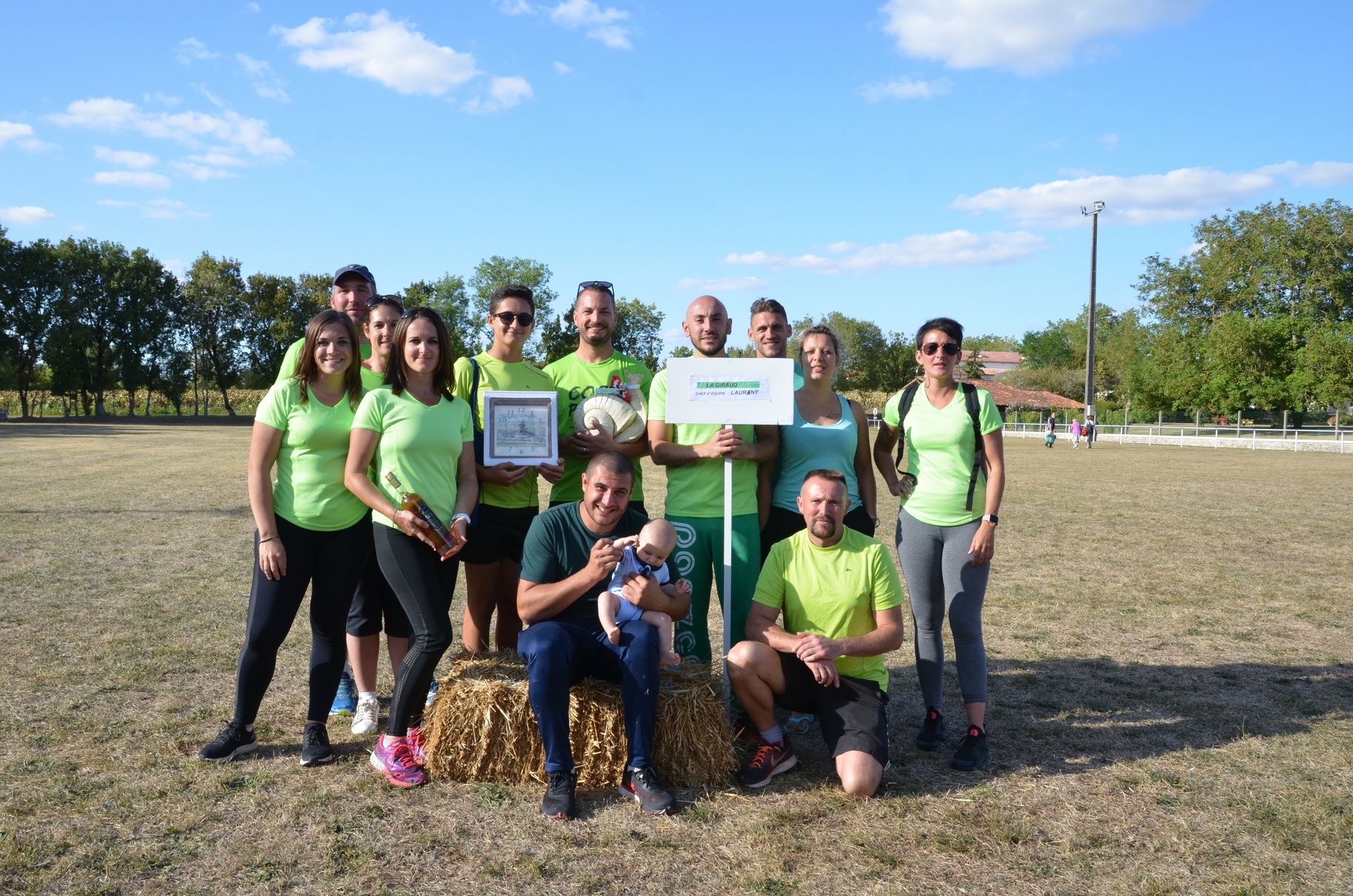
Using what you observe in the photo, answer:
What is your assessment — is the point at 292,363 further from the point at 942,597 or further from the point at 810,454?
the point at 942,597

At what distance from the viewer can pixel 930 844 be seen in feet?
11.8

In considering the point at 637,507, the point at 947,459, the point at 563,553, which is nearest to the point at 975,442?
the point at 947,459

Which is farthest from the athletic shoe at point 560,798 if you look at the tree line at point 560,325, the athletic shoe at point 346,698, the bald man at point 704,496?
the tree line at point 560,325

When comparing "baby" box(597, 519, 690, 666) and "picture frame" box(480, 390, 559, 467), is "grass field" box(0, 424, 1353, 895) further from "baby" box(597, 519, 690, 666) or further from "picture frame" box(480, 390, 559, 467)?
"picture frame" box(480, 390, 559, 467)

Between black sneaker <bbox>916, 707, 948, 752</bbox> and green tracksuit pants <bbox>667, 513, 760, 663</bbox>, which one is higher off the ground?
green tracksuit pants <bbox>667, 513, 760, 663</bbox>

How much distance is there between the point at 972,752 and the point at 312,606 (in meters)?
3.30

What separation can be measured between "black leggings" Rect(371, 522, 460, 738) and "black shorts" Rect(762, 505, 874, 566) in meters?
1.74

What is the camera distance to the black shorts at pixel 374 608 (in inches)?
186

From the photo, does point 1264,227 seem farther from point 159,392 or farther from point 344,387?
point 159,392

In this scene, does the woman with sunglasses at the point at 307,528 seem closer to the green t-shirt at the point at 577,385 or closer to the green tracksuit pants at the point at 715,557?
the green t-shirt at the point at 577,385

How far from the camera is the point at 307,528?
4.24m

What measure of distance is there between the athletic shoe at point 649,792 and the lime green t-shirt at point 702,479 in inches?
52.8

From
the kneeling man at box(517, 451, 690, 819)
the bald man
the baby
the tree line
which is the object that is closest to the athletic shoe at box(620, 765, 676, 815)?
the kneeling man at box(517, 451, 690, 819)

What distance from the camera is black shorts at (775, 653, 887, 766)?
4.12 metres
